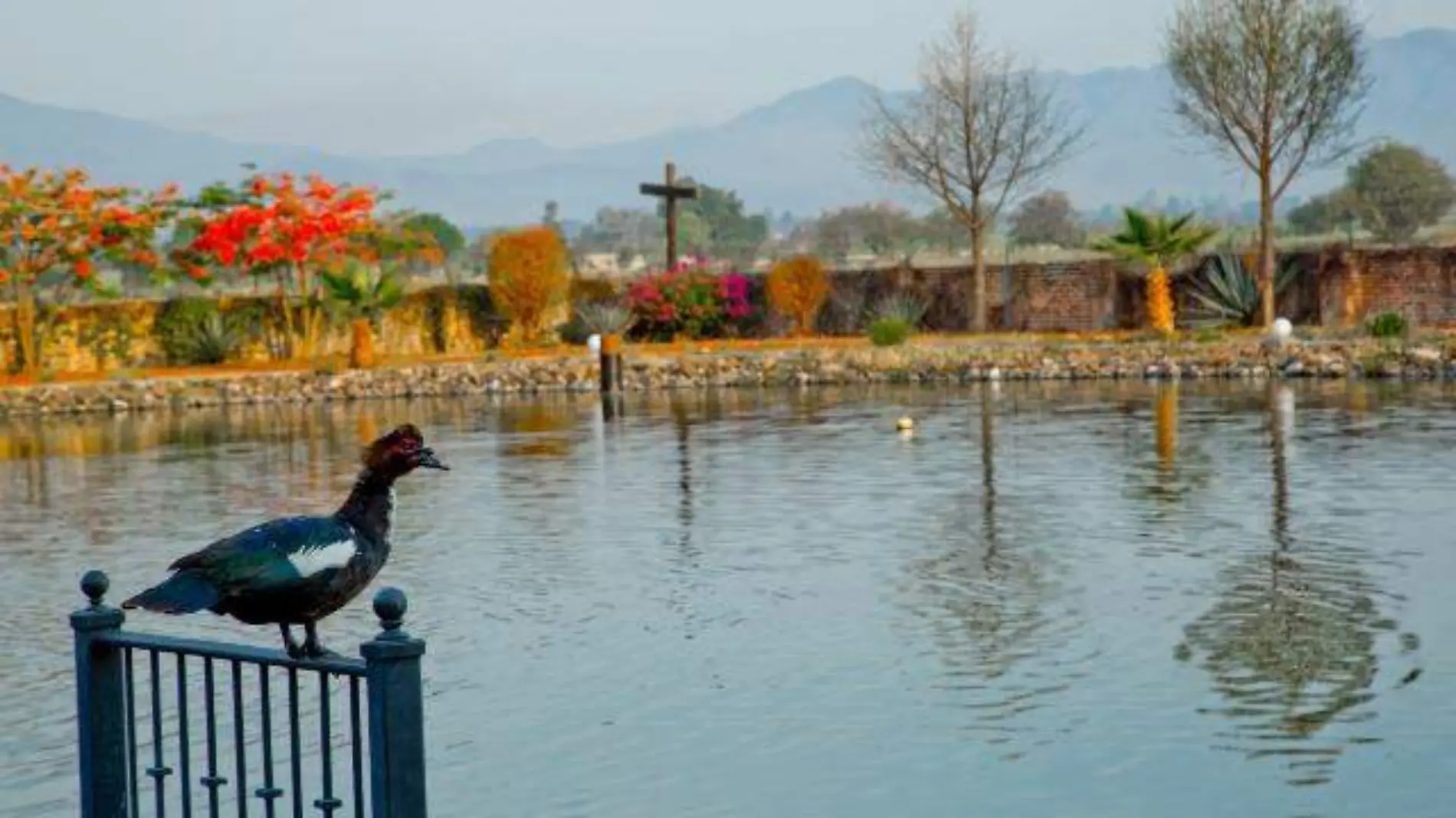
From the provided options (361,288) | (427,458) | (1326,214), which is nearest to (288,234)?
(361,288)

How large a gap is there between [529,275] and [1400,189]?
51.6m

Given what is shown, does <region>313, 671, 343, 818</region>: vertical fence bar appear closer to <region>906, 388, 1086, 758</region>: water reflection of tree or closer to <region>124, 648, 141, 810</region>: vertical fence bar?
<region>124, 648, 141, 810</region>: vertical fence bar

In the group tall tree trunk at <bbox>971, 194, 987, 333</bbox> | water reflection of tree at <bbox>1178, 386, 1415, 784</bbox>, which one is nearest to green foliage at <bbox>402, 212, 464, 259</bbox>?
tall tree trunk at <bbox>971, 194, 987, 333</bbox>

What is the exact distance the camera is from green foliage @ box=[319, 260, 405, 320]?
50.2 metres

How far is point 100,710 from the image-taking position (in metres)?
8.22

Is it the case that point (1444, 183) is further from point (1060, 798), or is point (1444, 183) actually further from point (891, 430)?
point (1060, 798)

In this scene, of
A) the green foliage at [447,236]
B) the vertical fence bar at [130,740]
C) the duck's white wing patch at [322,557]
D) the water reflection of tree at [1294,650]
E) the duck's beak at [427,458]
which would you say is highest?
the green foliage at [447,236]

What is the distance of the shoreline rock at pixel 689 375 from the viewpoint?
1763 inches

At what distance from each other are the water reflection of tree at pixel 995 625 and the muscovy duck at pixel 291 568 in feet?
13.8

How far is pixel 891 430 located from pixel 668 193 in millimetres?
25889

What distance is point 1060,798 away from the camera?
10.7 metres

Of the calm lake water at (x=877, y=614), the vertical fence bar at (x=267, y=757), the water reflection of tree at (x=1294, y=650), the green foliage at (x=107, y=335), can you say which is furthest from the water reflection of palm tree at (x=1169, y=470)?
the green foliage at (x=107, y=335)

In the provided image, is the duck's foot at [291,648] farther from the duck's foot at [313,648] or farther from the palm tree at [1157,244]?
the palm tree at [1157,244]

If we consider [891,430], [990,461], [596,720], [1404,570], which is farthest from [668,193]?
[596,720]
